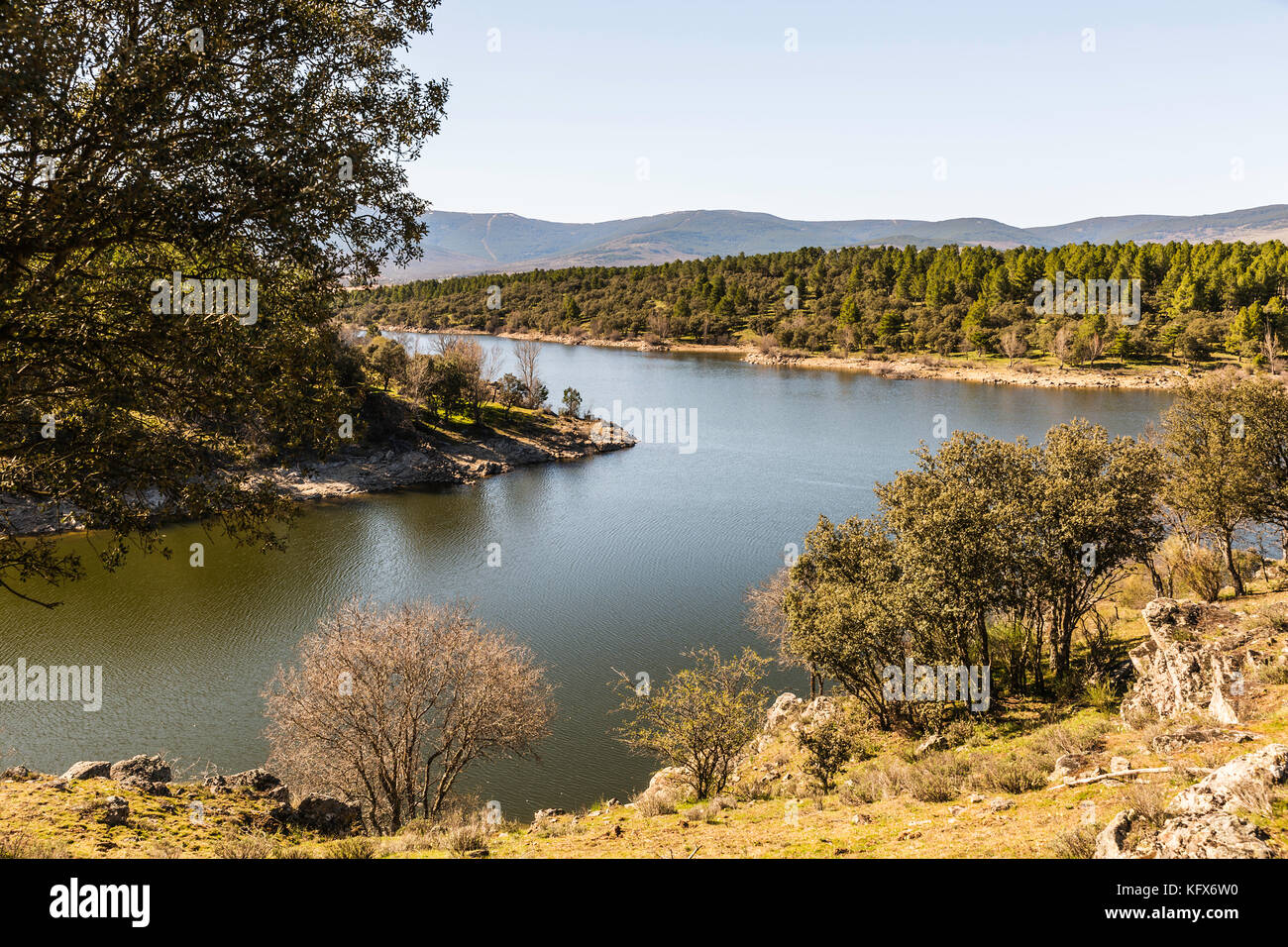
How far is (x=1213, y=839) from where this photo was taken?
7.55 meters

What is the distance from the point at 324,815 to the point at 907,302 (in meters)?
142

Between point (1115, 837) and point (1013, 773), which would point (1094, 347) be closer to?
point (1013, 773)

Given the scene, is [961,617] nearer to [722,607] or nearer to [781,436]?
[722,607]

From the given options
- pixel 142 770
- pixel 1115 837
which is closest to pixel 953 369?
pixel 1115 837

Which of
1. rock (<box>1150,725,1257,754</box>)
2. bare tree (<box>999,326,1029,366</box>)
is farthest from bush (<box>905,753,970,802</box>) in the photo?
bare tree (<box>999,326,1029,366</box>)

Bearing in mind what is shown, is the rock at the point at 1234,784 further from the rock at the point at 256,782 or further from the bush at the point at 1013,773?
the rock at the point at 256,782

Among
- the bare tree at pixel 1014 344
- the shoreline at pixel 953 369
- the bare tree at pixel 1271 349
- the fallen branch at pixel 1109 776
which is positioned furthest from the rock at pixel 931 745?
the bare tree at pixel 1014 344

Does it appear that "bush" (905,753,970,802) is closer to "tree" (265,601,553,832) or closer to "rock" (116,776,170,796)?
"tree" (265,601,553,832)

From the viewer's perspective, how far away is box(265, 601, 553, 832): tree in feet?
59.0

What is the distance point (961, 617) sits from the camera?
19.4 meters

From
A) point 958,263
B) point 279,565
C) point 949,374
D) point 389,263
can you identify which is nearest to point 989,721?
point 389,263

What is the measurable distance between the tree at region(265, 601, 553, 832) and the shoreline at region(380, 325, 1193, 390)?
80.4m

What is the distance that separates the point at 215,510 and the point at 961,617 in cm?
1820
